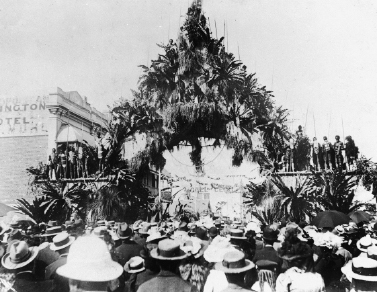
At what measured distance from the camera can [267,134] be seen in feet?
53.2

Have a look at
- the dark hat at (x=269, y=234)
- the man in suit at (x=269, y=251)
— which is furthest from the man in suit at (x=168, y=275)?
the dark hat at (x=269, y=234)

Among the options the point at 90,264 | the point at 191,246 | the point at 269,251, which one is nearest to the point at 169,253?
the point at 90,264

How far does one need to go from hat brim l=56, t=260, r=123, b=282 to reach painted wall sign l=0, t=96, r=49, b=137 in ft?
85.3

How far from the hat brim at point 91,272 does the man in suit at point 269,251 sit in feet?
8.75

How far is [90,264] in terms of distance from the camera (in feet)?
9.54

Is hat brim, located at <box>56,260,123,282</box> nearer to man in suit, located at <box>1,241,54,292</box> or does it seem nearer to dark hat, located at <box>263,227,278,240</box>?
man in suit, located at <box>1,241,54,292</box>

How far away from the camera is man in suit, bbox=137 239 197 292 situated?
3.19m

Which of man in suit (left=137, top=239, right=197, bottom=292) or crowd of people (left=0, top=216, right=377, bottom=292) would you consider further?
man in suit (left=137, top=239, right=197, bottom=292)

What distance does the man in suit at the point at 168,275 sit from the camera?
3.19m

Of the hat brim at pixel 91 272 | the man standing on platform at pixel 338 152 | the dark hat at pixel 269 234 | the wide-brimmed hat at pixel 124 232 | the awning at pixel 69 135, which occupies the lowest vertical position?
the dark hat at pixel 269 234

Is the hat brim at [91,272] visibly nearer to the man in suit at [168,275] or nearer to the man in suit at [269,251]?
the man in suit at [168,275]

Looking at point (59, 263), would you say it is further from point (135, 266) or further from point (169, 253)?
point (169, 253)

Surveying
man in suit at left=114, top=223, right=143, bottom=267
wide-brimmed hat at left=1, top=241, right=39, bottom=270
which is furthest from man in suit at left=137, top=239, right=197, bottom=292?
man in suit at left=114, top=223, right=143, bottom=267

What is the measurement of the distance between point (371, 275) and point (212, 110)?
12784 mm
